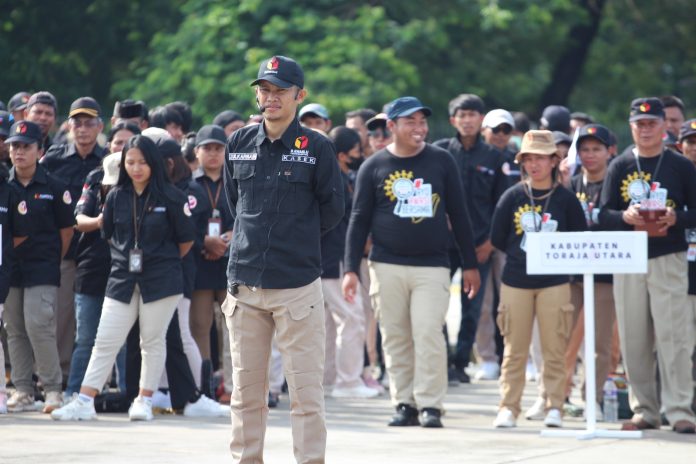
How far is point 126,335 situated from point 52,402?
0.90m

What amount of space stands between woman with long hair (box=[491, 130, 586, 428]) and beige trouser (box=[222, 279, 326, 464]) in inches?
130

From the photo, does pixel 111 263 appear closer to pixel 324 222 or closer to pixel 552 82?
pixel 324 222

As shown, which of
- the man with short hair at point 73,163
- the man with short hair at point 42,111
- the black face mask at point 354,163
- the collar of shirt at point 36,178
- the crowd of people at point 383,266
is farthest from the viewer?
the black face mask at point 354,163

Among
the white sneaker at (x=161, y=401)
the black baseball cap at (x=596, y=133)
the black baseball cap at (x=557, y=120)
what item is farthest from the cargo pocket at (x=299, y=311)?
the black baseball cap at (x=557, y=120)

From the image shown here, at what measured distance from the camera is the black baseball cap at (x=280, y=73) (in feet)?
24.4

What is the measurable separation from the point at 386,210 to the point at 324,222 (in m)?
2.93

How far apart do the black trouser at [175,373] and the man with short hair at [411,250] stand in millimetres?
1405

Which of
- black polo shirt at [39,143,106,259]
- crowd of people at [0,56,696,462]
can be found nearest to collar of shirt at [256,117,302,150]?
crowd of people at [0,56,696,462]

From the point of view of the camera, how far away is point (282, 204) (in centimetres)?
745

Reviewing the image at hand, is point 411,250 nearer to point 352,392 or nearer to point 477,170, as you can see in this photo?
point 352,392

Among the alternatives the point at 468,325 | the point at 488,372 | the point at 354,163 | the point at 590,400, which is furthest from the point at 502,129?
the point at 590,400

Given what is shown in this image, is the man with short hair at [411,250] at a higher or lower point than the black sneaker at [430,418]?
higher

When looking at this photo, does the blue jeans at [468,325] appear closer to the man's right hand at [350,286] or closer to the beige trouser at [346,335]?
the beige trouser at [346,335]

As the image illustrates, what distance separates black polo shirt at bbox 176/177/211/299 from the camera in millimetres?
11062
